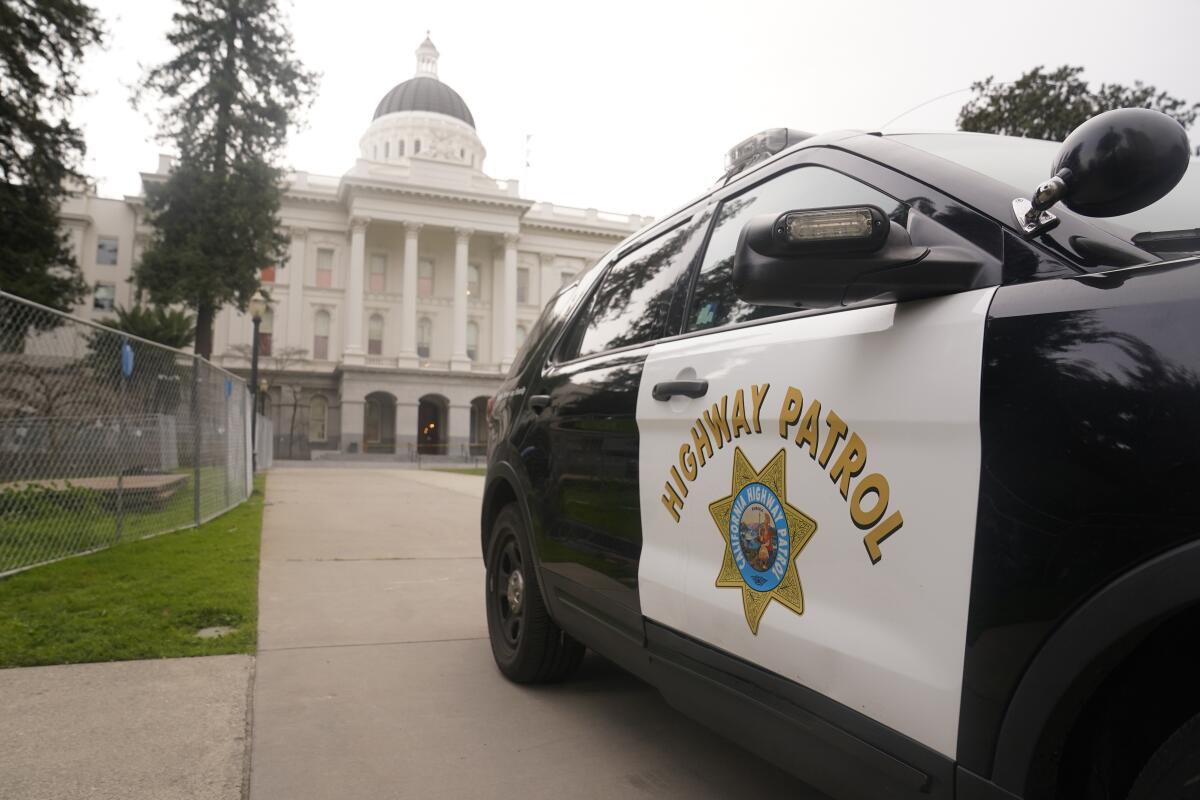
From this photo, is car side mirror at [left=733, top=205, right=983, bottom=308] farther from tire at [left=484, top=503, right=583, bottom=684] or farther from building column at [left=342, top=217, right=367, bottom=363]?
building column at [left=342, top=217, right=367, bottom=363]

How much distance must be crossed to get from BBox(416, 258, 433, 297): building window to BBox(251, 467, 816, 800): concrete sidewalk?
183 feet

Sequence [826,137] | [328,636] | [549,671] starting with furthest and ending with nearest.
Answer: [328,636]
[549,671]
[826,137]

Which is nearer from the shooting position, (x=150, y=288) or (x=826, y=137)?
(x=826, y=137)

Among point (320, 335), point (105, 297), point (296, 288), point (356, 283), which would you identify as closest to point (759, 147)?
point (356, 283)

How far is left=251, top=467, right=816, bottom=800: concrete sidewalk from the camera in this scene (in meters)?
2.84

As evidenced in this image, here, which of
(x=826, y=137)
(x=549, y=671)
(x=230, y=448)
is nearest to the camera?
(x=826, y=137)

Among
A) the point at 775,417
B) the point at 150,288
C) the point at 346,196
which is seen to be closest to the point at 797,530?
the point at 775,417

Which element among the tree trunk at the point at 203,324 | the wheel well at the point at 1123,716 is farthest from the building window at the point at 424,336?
the wheel well at the point at 1123,716

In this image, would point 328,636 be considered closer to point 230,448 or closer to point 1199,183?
point 1199,183

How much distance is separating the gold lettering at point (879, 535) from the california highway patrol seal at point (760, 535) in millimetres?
167

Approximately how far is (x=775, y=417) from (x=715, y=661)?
0.69 meters

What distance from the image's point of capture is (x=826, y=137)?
2396 millimetres

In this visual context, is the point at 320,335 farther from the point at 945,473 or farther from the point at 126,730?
the point at 945,473

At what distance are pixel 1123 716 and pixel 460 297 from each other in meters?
58.1
